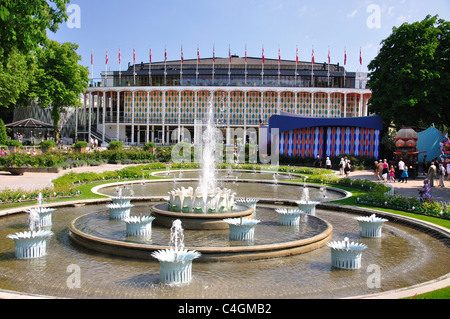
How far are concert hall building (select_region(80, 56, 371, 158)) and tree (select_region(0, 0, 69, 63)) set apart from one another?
44.8m

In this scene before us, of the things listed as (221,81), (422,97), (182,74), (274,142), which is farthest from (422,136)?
(182,74)

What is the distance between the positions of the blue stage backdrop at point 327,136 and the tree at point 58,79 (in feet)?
89.8

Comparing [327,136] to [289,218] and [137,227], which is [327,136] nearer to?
[289,218]

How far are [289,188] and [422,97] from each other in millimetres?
15805

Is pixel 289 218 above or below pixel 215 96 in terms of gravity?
below

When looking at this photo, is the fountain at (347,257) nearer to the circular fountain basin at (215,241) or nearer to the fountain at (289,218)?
the circular fountain basin at (215,241)

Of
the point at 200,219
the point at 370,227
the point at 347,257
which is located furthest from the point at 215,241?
the point at 370,227

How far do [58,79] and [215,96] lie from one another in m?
22.9

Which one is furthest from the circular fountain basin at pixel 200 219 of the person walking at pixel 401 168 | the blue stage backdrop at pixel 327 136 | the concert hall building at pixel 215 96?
the concert hall building at pixel 215 96

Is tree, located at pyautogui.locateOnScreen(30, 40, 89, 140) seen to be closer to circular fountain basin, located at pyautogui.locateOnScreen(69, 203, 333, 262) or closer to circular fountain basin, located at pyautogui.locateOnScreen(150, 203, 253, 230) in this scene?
circular fountain basin, located at pyautogui.locateOnScreen(69, 203, 333, 262)

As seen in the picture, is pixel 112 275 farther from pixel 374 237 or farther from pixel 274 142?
pixel 274 142

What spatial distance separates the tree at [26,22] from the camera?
14156mm

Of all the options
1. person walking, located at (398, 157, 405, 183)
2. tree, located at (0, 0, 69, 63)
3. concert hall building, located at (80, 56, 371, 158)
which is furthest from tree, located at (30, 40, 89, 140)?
person walking, located at (398, 157, 405, 183)

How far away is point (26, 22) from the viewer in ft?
48.0
